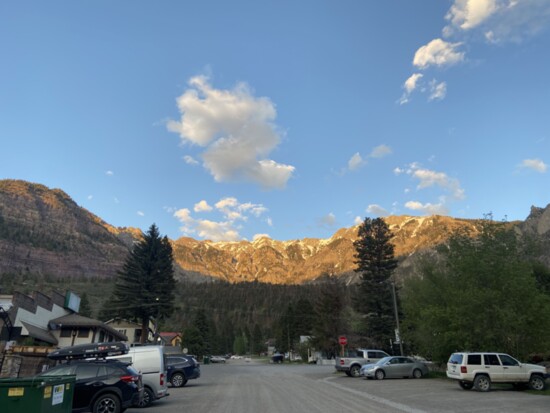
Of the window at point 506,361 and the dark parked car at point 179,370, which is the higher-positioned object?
the window at point 506,361

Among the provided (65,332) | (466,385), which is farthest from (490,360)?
(65,332)

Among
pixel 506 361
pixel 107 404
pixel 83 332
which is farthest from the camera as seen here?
pixel 83 332

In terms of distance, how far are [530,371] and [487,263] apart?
7.06m

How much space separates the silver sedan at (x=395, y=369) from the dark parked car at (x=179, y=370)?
11776mm

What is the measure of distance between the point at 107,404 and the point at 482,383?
16.7m

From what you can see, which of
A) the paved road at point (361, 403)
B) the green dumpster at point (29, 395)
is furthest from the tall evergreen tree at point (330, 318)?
the green dumpster at point (29, 395)

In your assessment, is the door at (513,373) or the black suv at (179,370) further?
the black suv at (179,370)

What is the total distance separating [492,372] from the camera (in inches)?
777

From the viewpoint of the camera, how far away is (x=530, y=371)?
1997cm

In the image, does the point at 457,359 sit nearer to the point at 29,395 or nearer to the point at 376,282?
the point at 29,395

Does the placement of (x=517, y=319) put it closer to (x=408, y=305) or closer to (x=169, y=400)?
(x=408, y=305)

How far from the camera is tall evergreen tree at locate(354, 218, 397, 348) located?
166 feet

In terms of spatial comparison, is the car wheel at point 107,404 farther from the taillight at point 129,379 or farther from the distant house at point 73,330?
the distant house at point 73,330

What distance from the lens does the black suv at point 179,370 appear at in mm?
23844
